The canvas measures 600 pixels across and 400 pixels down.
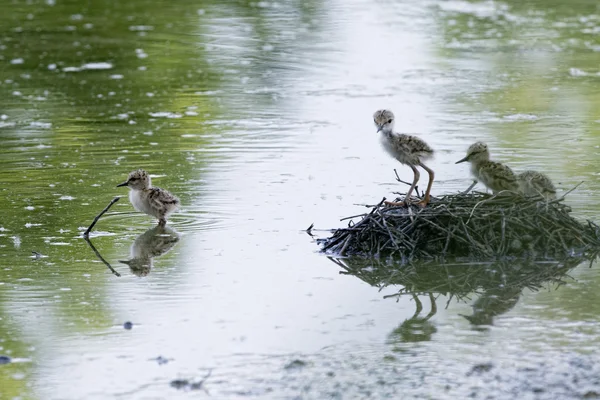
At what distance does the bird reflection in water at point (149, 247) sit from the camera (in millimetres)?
8898

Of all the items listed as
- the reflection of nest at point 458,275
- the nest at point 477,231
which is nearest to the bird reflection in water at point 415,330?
the reflection of nest at point 458,275

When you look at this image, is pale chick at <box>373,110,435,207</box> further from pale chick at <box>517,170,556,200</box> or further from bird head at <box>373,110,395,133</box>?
pale chick at <box>517,170,556,200</box>

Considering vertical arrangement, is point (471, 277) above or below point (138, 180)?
above

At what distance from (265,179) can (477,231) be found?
3384mm

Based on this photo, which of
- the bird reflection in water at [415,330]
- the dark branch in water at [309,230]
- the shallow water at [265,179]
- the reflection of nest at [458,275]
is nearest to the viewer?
the shallow water at [265,179]

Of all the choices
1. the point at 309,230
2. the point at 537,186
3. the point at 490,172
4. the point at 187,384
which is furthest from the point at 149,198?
the point at 187,384

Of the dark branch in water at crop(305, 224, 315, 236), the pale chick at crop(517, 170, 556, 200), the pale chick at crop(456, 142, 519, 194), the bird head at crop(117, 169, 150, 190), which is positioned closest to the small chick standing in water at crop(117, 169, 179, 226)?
the bird head at crop(117, 169, 150, 190)

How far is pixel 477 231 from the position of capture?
28.8ft

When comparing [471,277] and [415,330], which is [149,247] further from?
[415,330]

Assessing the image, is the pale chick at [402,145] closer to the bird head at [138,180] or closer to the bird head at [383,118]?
the bird head at [383,118]

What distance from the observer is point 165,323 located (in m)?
7.44

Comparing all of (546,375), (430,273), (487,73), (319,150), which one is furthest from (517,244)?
(487,73)

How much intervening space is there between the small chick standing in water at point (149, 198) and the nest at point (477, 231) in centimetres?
178

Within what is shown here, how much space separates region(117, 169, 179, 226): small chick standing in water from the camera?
1000 cm
